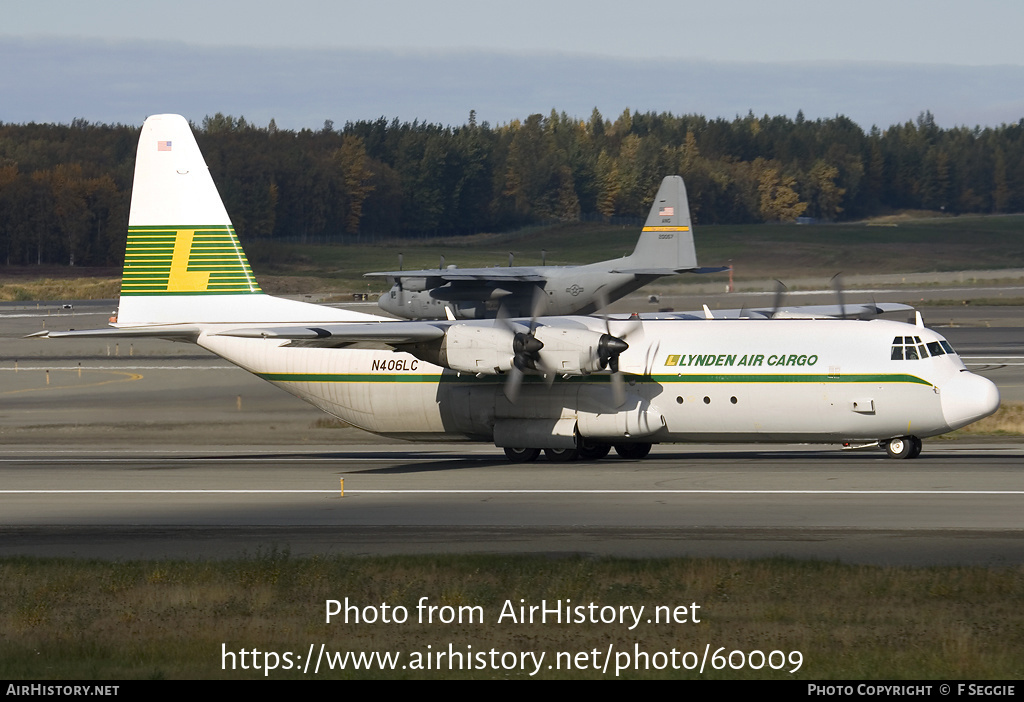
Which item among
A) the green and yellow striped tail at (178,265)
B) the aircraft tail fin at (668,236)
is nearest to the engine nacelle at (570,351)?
the green and yellow striped tail at (178,265)

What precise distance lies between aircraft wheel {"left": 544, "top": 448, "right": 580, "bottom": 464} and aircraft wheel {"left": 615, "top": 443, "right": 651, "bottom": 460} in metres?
1.16

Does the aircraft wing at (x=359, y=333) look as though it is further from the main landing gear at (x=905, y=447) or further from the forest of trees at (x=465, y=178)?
the forest of trees at (x=465, y=178)

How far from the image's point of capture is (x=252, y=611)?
45.7 feet

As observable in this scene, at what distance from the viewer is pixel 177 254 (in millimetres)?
30531


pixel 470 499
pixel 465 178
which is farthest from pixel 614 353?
pixel 465 178

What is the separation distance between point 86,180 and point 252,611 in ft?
388

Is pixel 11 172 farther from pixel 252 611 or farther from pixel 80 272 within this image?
pixel 252 611

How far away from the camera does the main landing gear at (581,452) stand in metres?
28.0

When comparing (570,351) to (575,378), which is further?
(575,378)

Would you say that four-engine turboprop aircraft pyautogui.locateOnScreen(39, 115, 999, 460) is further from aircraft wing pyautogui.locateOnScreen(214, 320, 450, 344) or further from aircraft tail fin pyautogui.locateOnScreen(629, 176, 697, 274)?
aircraft tail fin pyautogui.locateOnScreen(629, 176, 697, 274)

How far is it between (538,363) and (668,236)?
86.3ft

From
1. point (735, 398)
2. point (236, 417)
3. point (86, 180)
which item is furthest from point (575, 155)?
point (735, 398)

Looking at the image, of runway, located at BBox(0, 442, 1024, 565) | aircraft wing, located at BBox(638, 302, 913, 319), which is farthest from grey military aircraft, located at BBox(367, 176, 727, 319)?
runway, located at BBox(0, 442, 1024, 565)

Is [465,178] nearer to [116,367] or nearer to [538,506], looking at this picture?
[116,367]
